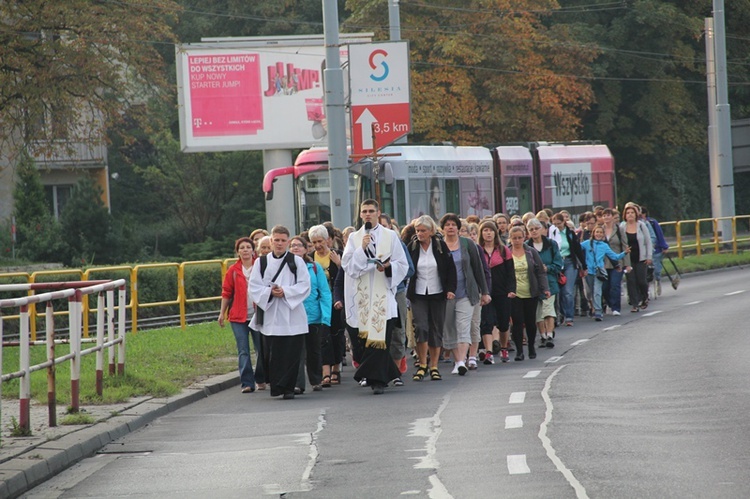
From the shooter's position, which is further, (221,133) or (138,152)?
(138,152)

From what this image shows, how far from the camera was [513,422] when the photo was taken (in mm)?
10336

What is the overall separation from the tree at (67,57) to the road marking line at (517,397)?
12.2 metres

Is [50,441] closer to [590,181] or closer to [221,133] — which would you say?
[590,181]

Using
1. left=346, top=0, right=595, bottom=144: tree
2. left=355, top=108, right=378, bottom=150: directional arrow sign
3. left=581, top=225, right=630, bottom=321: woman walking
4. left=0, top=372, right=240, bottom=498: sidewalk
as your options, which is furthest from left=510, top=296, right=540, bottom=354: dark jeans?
left=346, top=0, right=595, bottom=144: tree

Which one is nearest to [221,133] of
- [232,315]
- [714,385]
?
[232,315]

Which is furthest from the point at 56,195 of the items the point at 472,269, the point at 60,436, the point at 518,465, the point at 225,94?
the point at 518,465

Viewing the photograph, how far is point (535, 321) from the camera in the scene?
16.4 metres

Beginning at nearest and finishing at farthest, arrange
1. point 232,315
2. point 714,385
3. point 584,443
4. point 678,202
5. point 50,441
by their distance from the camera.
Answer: point 584,443
point 50,441
point 714,385
point 232,315
point 678,202

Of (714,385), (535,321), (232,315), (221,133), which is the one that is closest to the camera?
(714,385)

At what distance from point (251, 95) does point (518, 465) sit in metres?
32.3

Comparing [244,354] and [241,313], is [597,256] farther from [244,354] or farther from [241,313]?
[244,354]

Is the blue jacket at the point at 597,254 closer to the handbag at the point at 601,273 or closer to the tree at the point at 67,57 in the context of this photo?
the handbag at the point at 601,273

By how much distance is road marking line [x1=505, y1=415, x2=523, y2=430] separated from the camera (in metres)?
10.1

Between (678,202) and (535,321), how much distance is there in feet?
125
